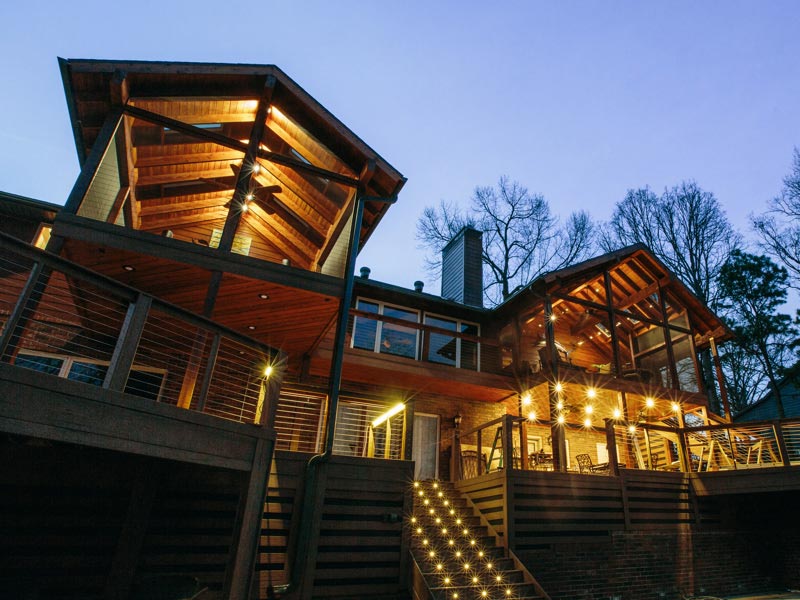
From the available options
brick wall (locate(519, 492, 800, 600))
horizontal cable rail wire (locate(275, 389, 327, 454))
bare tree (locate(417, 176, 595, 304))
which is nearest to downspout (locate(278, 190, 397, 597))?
horizontal cable rail wire (locate(275, 389, 327, 454))

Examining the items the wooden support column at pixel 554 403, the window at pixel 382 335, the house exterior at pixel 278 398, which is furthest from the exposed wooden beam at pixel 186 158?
the wooden support column at pixel 554 403

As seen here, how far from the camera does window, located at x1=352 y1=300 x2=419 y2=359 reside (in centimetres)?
1330

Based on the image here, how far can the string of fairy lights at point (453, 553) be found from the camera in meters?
7.20

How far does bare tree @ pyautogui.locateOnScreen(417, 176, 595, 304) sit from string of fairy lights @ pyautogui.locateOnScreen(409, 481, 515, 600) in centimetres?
1670

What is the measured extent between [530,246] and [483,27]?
92.5 metres

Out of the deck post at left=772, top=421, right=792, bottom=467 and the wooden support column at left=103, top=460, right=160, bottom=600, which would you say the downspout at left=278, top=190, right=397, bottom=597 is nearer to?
the wooden support column at left=103, top=460, right=160, bottom=600

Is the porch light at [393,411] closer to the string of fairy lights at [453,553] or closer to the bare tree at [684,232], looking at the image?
the string of fairy lights at [453,553]

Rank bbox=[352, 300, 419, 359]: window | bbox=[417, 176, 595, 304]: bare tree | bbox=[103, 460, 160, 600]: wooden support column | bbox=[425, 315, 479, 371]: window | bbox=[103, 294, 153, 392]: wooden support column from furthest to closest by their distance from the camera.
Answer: bbox=[417, 176, 595, 304]: bare tree → bbox=[425, 315, 479, 371]: window → bbox=[352, 300, 419, 359]: window → bbox=[103, 460, 160, 600]: wooden support column → bbox=[103, 294, 153, 392]: wooden support column

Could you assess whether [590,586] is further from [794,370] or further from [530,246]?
[530,246]

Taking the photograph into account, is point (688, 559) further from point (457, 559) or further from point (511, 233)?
point (511, 233)

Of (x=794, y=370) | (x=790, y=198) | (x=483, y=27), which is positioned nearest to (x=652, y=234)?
(x=790, y=198)

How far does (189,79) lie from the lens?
8.48 m

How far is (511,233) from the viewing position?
26812 millimetres

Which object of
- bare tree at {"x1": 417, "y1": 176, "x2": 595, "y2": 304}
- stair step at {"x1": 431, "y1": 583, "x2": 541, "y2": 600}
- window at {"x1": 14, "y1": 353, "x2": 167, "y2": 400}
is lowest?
stair step at {"x1": 431, "y1": 583, "x2": 541, "y2": 600}
